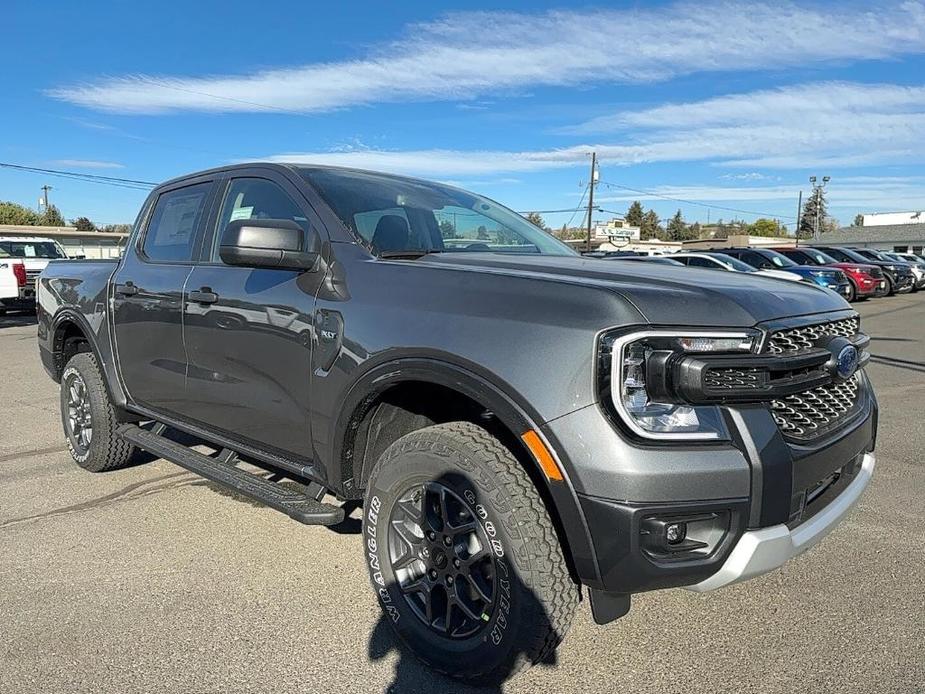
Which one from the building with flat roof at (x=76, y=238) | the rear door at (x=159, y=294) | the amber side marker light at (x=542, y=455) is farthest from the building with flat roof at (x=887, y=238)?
the amber side marker light at (x=542, y=455)

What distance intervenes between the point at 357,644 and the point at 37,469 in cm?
346

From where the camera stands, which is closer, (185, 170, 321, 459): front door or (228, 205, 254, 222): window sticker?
(185, 170, 321, 459): front door

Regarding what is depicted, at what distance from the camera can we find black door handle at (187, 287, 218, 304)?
11.8 ft

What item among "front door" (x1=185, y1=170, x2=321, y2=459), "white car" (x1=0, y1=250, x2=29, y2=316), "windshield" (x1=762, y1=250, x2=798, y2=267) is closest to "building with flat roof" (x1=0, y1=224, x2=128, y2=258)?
"white car" (x1=0, y1=250, x2=29, y2=316)

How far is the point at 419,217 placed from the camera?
3658 mm

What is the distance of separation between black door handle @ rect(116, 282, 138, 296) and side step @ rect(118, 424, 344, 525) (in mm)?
859

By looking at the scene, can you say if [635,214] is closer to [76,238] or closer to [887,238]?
[887,238]

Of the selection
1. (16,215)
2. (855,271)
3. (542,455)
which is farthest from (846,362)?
(16,215)

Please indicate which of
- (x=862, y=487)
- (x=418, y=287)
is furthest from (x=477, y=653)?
(x=862, y=487)

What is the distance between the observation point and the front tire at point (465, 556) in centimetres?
236

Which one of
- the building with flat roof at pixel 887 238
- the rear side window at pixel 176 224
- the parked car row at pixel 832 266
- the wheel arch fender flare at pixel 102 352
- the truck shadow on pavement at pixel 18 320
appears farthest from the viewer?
the building with flat roof at pixel 887 238

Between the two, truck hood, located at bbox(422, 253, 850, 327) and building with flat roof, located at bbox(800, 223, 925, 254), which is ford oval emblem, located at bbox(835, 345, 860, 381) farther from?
building with flat roof, located at bbox(800, 223, 925, 254)

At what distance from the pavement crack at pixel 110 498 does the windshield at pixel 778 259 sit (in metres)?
19.6

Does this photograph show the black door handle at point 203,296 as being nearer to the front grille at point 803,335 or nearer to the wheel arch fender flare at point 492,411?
the wheel arch fender flare at point 492,411
